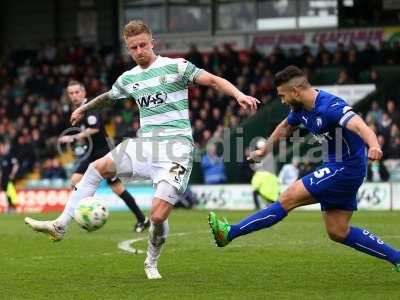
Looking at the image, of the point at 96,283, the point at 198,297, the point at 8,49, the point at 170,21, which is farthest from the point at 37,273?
the point at 8,49

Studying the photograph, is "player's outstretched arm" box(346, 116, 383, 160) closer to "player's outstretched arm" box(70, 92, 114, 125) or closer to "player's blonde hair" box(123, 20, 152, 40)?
"player's blonde hair" box(123, 20, 152, 40)

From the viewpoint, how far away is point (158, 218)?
30.8 ft

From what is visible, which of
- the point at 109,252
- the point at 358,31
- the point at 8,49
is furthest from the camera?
the point at 8,49

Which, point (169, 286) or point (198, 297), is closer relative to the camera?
point (198, 297)

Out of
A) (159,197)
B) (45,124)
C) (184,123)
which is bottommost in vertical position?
(45,124)

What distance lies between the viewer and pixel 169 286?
357 inches

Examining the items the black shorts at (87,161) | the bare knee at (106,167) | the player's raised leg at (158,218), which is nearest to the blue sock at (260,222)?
the player's raised leg at (158,218)

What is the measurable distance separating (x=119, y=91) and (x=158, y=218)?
1.42 metres

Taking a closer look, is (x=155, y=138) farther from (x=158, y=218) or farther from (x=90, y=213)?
(x=90, y=213)

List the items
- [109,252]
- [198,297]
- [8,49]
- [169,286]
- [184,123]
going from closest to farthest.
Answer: [198,297] → [169,286] → [184,123] → [109,252] → [8,49]

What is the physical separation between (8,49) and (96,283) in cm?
3058

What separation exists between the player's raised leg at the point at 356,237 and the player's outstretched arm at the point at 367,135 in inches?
39.9

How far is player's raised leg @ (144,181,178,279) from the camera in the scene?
30.7ft

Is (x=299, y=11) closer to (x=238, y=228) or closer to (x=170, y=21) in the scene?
(x=170, y=21)
